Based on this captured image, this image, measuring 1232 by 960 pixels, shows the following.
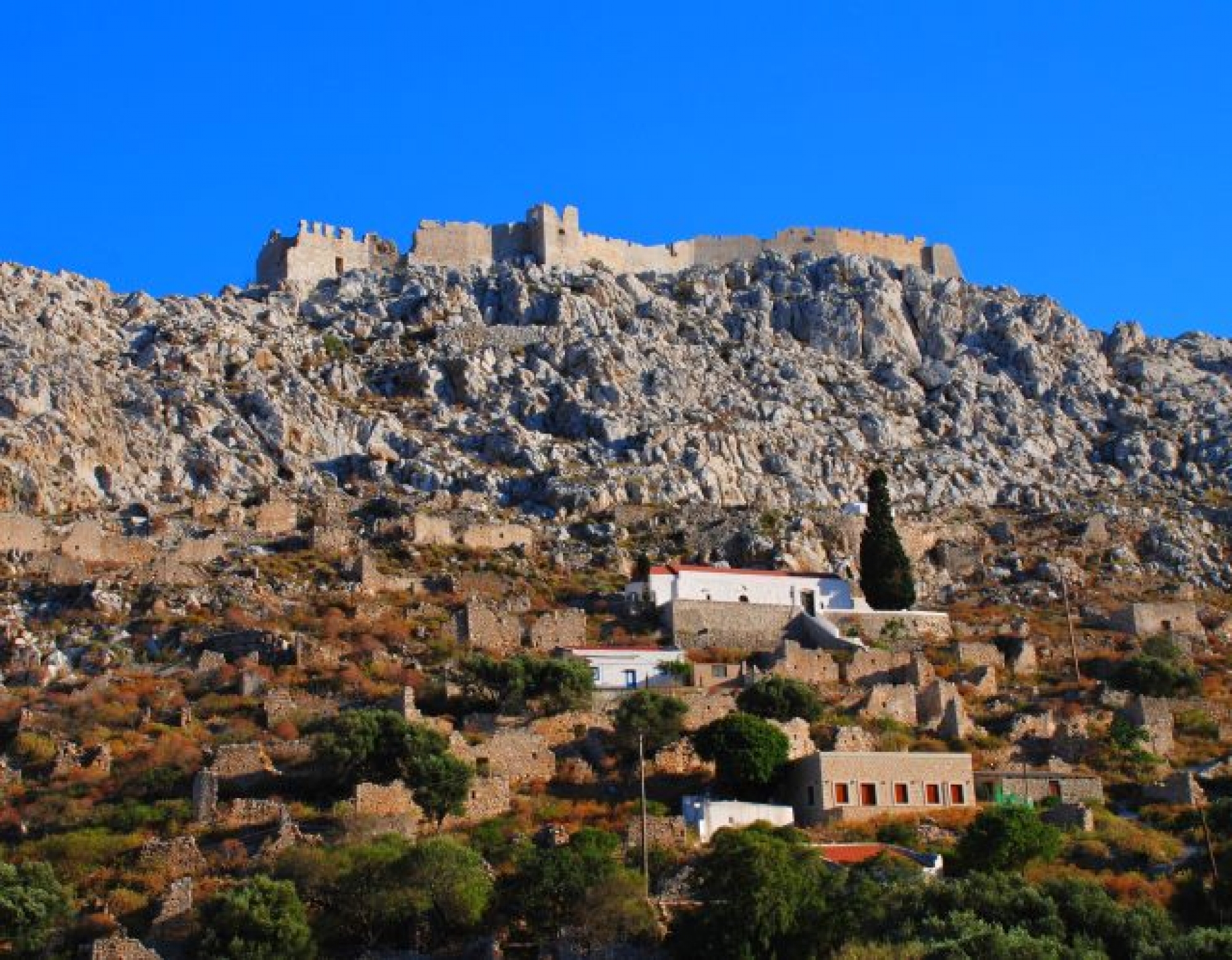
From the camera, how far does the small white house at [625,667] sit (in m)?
55.9

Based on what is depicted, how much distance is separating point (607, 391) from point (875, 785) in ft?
122

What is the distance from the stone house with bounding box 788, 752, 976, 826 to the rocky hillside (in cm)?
2680

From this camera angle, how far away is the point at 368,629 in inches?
2263

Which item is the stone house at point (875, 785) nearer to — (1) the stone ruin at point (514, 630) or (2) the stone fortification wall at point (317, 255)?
(1) the stone ruin at point (514, 630)

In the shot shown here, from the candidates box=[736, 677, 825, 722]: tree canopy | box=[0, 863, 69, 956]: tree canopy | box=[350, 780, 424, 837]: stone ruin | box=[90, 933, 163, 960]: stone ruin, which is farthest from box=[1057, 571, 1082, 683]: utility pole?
box=[0, 863, 69, 956]: tree canopy

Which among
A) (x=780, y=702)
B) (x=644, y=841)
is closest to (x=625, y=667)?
(x=780, y=702)

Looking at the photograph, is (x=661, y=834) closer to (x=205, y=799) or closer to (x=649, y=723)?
(x=649, y=723)

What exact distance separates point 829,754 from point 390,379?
38.7 metres

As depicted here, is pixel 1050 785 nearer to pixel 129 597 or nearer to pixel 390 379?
pixel 129 597

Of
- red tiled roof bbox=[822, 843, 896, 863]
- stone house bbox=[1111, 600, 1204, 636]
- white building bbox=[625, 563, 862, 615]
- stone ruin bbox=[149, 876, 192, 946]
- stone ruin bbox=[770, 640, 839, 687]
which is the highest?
white building bbox=[625, 563, 862, 615]

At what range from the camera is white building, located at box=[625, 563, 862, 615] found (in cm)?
6366

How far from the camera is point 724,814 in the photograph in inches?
1762

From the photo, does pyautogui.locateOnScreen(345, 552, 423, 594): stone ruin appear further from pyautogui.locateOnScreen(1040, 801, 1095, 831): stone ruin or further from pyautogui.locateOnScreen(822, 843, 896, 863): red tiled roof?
pyautogui.locateOnScreen(1040, 801, 1095, 831): stone ruin

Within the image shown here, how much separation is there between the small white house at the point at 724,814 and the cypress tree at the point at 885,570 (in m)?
20.8
